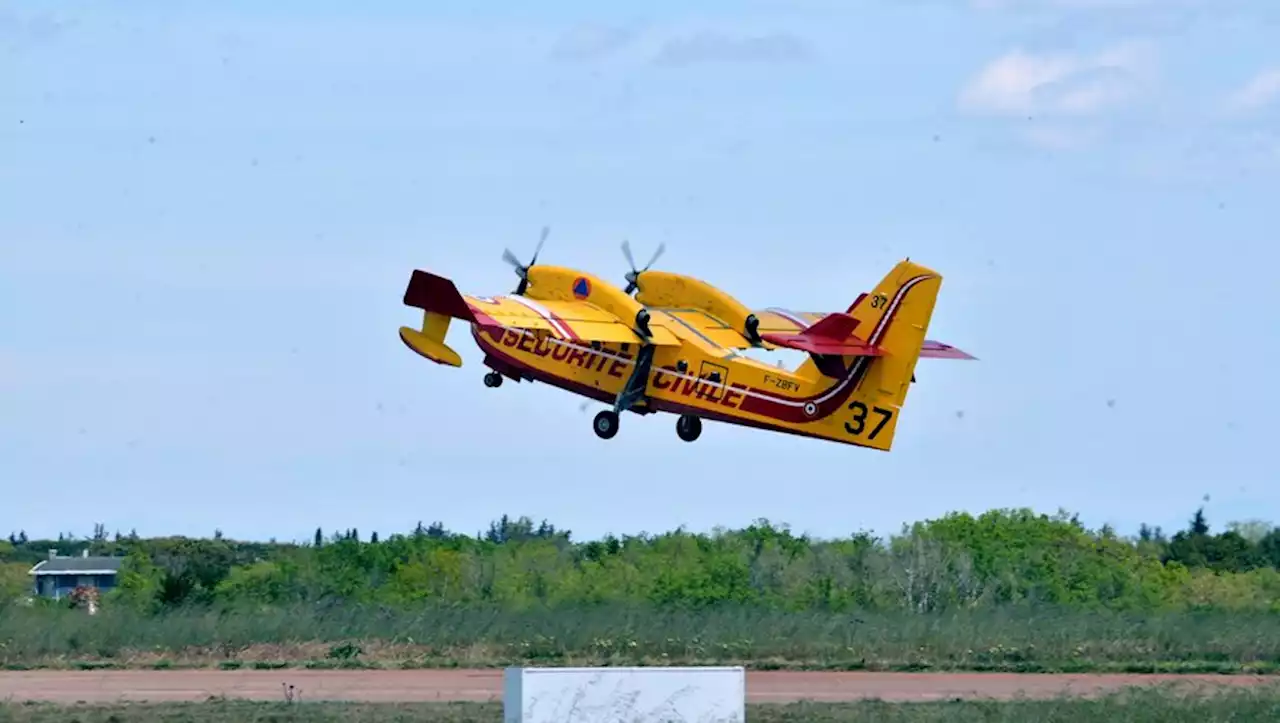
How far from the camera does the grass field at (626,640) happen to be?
4900 cm

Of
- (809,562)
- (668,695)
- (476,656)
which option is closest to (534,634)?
(476,656)

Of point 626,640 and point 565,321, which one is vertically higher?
point 565,321

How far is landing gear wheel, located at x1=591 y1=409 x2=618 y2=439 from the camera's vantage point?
186 feet

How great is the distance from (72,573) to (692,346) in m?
30.0

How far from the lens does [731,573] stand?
59094 mm

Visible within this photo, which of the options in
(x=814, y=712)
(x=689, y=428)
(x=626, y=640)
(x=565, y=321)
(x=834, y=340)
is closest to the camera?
(x=814, y=712)

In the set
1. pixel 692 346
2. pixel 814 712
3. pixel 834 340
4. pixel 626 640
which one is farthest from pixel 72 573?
pixel 814 712

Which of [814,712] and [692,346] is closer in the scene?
[814,712]

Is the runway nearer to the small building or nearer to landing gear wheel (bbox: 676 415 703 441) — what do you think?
landing gear wheel (bbox: 676 415 703 441)

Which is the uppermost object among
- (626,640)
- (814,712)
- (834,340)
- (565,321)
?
(565,321)

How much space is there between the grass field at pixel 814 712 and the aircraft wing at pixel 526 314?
16.0 meters

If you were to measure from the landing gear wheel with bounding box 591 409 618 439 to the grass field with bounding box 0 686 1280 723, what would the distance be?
1669 centimetres

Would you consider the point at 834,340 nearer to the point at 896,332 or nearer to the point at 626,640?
the point at 896,332

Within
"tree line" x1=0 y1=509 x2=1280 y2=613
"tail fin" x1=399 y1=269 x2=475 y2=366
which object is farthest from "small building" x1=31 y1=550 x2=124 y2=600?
"tail fin" x1=399 y1=269 x2=475 y2=366
